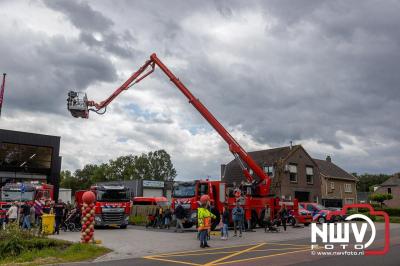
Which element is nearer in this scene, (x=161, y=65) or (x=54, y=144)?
(x=161, y=65)

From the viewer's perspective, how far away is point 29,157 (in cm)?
4562

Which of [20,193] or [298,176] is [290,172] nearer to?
[298,176]

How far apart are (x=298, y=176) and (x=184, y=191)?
2722cm

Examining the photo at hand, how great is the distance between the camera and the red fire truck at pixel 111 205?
84.8ft

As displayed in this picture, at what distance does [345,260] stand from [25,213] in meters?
17.1

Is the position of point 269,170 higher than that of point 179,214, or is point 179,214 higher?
point 269,170

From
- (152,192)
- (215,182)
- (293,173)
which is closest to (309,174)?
→ (293,173)

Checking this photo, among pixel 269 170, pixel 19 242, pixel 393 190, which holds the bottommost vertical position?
pixel 19 242

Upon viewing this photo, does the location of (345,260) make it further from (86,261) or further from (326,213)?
(326,213)

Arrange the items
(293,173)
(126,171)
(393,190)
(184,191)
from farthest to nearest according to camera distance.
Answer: (126,171)
(393,190)
(293,173)
(184,191)

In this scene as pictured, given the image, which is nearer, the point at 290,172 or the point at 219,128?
the point at 219,128

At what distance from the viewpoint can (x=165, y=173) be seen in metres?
102

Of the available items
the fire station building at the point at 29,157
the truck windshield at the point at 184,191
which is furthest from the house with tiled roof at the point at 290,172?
the truck windshield at the point at 184,191

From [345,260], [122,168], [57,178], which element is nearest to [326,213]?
[345,260]
